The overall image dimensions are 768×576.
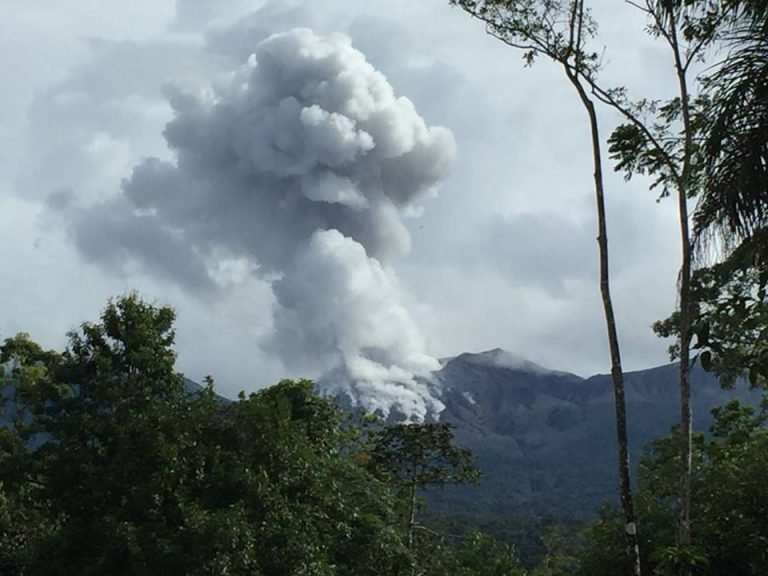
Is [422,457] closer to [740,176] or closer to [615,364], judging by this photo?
[615,364]

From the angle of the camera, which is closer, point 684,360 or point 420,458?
point 684,360

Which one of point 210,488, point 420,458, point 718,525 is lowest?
point 718,525

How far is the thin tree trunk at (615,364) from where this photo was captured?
11141 mm

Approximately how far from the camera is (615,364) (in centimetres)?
1219

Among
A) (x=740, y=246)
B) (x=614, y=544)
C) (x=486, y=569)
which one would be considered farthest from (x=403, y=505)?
(x=740, y=246)

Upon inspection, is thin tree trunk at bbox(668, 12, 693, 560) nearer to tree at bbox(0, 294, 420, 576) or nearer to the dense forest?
the dense forest

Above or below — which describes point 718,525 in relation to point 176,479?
below

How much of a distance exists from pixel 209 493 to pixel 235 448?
1.07 metres

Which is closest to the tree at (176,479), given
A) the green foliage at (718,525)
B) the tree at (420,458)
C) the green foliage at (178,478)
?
the green foliage at (178,478)

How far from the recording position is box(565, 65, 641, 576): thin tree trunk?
36.6 feet

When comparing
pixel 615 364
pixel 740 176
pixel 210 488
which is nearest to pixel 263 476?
pixel 210 488

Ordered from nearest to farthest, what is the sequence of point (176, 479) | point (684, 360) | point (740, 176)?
point (740, 176), point (684, 360), point (176, 479)

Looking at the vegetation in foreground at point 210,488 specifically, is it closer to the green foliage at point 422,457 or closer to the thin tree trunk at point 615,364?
the thin tree trunk at point 615,364

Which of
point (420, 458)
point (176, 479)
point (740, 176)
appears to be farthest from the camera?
point (420, 458)
